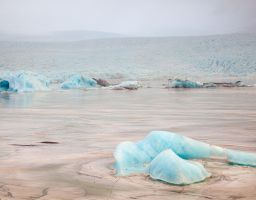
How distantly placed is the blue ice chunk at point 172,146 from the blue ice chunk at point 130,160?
6cm

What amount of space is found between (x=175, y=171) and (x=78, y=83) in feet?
46.1

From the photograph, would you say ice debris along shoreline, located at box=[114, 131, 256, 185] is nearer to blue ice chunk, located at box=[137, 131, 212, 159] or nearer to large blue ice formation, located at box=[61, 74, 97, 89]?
blue ice chunk, located at box=[137, 131, 212, 159]

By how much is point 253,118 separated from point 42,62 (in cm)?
2274

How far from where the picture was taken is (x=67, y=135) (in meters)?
4.70

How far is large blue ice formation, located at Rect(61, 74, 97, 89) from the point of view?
52.4 ft

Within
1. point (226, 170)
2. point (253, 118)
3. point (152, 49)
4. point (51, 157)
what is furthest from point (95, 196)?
point (152, 49)

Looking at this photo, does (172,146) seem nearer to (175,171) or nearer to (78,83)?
(175,171)

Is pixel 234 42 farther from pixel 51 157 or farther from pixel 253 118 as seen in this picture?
pixel 51 157

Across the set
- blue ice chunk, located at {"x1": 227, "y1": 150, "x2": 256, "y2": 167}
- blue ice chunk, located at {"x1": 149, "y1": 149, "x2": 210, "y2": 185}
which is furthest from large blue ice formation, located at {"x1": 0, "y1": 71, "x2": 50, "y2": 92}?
blue ice chunk, located at {"x1": 149, "y1": 149, "x2": 210, "y2": 185}

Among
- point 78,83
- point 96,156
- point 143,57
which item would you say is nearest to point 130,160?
point 96,156

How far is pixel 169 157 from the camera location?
2.66 m

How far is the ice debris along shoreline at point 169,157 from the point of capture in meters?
2.60

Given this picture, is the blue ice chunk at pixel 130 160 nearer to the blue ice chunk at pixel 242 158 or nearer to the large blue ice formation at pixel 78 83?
the blue ice chunk at pixel 242 158

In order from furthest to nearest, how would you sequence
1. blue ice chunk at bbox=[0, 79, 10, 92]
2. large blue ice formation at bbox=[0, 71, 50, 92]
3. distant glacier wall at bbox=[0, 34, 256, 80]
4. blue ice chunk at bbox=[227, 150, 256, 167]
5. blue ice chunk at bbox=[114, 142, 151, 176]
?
distant glacier wall at bbox=[0, 34, 256, 80] → blue ice chunk at bbox=[0, 79, 10, 92] → large blue ice formation at bbox=[0, 71, 50, 92] → blue ice chunk at bbox=[227, 150, 256, 167] → blue ice chunk at bbox=[114, 142, 151, 176]
